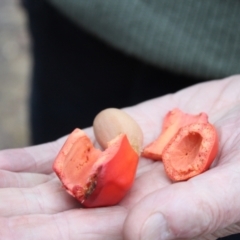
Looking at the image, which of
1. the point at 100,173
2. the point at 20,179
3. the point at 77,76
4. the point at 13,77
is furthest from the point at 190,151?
the point at 13,77

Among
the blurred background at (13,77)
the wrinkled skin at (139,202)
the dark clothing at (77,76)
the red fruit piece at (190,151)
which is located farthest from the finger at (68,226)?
the blurred background at (13,77)

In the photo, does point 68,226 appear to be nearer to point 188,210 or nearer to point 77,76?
point 188,210

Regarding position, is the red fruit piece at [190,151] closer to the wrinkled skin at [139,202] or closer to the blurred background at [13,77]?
the wrinkled skin at [139,202]

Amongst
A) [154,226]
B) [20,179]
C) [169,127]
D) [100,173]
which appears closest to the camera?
[154,226]

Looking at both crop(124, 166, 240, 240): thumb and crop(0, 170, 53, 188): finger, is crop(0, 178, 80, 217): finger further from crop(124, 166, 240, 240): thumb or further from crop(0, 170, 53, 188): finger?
crop(124, 166, 240, 240): thumb

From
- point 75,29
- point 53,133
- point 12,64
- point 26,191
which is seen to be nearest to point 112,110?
point 26,191

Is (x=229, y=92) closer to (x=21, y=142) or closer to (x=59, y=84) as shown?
(x=59, y=84)
